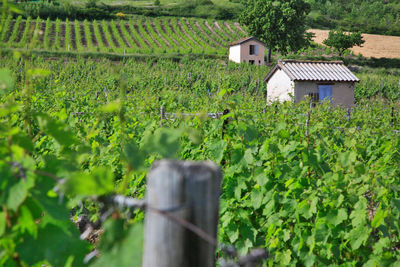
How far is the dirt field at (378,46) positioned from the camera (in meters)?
50.3

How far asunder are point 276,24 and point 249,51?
3610 mm

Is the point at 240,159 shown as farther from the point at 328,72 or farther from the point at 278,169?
the point at 328,72

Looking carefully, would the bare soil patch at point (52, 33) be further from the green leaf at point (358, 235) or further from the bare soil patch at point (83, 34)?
the green leaf at point (358, 235)

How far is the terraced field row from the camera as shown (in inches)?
1565

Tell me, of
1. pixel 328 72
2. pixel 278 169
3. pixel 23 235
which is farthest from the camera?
pixel 328 72

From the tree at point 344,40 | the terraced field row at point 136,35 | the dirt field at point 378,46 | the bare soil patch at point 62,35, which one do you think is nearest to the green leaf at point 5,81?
the terraced field row at point 136,35

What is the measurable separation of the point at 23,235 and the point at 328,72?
17777 mm

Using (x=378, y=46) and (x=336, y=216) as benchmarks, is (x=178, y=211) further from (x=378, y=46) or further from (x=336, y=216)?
(x=378, y=46)

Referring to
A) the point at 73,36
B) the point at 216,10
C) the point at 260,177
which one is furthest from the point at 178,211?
the point at 216,10

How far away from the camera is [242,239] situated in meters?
2.60

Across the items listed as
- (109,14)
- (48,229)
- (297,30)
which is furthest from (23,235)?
(109,14)

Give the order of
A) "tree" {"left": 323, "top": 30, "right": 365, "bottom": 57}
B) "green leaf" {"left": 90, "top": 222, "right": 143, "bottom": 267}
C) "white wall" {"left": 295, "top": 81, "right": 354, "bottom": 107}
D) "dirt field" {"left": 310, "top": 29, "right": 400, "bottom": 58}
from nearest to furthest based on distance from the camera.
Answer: "green leaf" {"left": 90, "top": 222, "right": 143, "bottom": 267}, "white wall" {"left": 295, "top": 81, "right": 354, "bottom": 107}, "tree" {"left": 323, "top": 30, "right": 365, "bottom": 57}, "dirt field" {"left": 310, "top": 29, "right": 400, "bottom": 58}

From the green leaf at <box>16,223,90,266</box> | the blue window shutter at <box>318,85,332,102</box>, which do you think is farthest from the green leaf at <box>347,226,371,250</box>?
the blue window shutter at <box>318,85,332,102</box>

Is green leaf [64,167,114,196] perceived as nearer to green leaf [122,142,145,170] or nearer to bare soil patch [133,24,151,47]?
green leaf [122,142,145,170]
